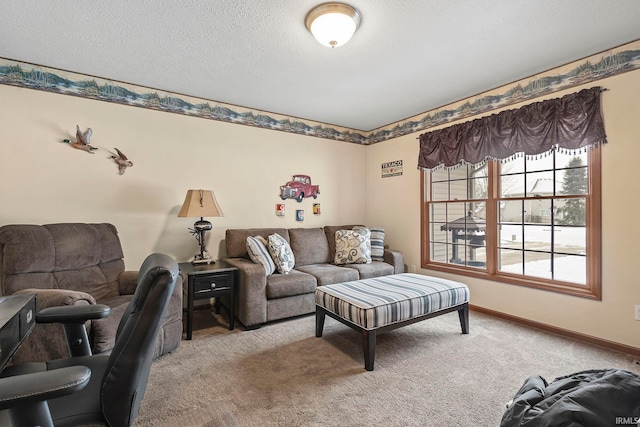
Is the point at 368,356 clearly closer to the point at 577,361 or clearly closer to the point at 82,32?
the point at 577,361

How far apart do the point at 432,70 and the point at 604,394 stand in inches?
108

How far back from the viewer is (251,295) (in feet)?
9.65

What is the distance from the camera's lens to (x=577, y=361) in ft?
7.55

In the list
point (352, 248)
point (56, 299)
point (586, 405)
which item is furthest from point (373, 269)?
point (56, 299)

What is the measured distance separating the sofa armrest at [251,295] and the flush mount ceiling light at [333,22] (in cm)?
213

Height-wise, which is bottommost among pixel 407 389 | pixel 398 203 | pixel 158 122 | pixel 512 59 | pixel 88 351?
pixel 407 389

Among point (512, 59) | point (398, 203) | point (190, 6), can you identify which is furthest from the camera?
point (398, 203)

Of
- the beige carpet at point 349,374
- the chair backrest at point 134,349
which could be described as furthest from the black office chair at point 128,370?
the beige carpet at point 349,374

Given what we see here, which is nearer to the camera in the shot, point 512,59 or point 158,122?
point 512,59

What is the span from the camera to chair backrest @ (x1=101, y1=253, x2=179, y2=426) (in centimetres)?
100

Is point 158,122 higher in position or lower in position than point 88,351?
higher

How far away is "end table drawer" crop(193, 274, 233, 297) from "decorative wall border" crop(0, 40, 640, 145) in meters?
1.96

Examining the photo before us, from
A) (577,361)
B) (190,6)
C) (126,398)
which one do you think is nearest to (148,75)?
(190,6)

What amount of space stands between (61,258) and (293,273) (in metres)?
2.06
